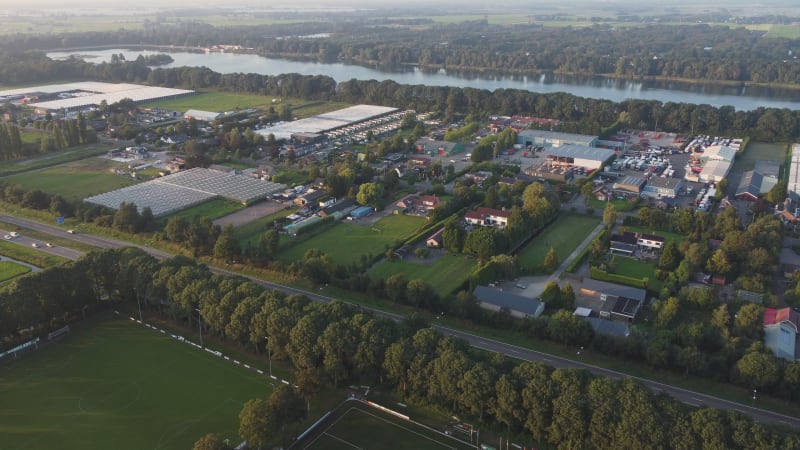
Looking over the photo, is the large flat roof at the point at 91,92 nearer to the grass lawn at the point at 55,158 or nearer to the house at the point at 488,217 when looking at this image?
the grass lawn at the point at 55,158

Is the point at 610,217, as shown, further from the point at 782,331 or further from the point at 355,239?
the point at 355,239

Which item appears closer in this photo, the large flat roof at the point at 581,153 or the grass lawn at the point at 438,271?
the grass lawn at the point at 438,271

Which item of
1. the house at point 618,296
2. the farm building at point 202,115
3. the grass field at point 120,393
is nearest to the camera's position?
the grass field at point 120,393

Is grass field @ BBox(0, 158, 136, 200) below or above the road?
above

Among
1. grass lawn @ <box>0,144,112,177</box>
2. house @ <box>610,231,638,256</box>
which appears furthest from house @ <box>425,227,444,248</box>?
grass lawn @ <box>0,144,112,177</box>

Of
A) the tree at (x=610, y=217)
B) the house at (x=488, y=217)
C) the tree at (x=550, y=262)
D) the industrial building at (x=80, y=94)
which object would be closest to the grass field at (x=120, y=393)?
the tree at (x=550, y=262)

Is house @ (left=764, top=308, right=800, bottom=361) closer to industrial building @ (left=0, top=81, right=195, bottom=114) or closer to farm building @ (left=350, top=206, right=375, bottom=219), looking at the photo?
farm building @ (left=350, top=206, right=375, bottom=219)

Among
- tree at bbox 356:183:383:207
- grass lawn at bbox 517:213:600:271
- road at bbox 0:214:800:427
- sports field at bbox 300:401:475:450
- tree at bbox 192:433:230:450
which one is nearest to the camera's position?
tree at bbox 192:433:230:450
